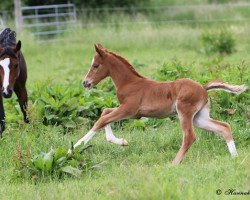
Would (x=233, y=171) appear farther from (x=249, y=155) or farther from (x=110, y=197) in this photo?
(x=110, y=197)

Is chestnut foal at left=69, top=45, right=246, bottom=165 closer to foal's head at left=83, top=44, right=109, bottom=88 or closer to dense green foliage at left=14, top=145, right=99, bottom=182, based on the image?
foal's head at left=83, top=44, right=109, bottom=88

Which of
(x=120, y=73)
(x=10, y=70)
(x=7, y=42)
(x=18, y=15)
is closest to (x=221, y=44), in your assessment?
(x=18, y=15)

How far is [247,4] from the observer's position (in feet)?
94.7

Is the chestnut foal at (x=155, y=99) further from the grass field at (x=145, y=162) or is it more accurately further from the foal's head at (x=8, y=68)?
the foal's head at (x=8, y=68)

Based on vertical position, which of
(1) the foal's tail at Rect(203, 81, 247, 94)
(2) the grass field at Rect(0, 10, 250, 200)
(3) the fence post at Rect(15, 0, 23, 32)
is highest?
(1) the foal's tail at Rect(203, 81, 247, 94)

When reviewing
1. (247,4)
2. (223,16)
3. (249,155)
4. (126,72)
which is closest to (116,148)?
(126,72)

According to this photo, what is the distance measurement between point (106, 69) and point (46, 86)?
2.61 metres

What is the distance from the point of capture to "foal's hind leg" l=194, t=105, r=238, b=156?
805cm

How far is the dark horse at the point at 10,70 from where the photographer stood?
9.62 m

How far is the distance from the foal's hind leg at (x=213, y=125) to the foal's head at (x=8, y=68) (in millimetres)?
2745

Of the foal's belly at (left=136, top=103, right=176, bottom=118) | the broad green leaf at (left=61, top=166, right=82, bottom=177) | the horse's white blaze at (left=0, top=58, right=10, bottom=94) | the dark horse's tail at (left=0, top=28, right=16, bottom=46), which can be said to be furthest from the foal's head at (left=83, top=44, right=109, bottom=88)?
the dark horse's tail at (left=0, top=28, right=16, bottom=46)

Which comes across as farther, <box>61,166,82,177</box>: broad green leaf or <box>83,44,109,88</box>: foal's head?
<box>83,44,109,88</box>: foal's head

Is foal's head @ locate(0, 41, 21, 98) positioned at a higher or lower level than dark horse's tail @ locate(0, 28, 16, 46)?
lower

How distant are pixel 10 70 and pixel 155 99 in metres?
2.50
